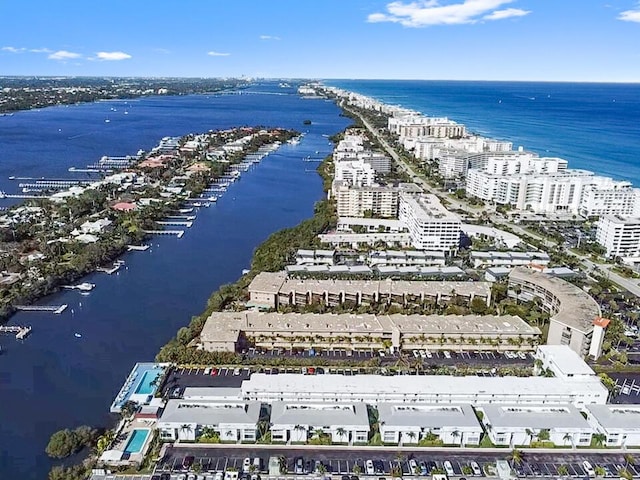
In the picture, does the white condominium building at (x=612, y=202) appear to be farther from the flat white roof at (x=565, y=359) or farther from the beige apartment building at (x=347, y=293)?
the flat white roof at (x=565, y=359)

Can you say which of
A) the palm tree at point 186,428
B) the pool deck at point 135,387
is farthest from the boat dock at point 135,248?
the palm tree at point 186,428

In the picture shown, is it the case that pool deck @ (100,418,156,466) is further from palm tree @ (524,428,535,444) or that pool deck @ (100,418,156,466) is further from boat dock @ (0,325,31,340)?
palm tree @ (524,428,535,444)

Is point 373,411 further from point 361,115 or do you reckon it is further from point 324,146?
point 361,115

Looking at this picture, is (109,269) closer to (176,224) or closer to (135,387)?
(176,224)

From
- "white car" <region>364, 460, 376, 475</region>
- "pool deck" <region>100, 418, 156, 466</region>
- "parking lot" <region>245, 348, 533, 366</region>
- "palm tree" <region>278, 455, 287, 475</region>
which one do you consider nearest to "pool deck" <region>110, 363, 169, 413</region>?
"pool deck" <region>100, 418, 156, 466</region>

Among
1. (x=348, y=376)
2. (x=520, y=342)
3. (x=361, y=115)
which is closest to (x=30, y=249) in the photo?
(x=348, y=376)

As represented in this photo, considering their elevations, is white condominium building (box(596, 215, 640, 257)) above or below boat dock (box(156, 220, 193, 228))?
above
